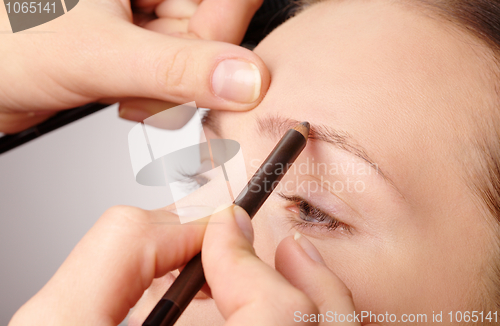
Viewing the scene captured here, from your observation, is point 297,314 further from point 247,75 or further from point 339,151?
point 247,75

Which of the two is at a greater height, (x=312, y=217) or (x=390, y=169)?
(x=390, y=169)

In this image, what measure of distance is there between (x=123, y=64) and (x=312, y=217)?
1.64 feet

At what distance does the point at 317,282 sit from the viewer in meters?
0.41

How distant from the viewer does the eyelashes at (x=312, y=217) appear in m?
0.61

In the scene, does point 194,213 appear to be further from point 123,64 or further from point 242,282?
point 123,64

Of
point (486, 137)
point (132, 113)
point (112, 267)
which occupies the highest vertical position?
point (486, 137)

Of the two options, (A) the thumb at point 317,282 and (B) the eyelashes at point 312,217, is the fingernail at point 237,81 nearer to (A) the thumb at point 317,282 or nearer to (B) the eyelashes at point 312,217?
(B) the eyelashes at point 312,217

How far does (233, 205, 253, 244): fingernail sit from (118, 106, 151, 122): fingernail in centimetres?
52

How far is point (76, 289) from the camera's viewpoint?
0.39 m

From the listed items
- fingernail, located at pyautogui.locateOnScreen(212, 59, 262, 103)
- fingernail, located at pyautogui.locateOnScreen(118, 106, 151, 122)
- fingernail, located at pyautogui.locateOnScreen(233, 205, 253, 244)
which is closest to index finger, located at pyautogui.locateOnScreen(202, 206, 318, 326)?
fingernail, located at pyautogui.locateOnScreen(233, 205, 253, 244)

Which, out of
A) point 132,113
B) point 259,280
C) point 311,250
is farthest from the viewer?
point 132,113

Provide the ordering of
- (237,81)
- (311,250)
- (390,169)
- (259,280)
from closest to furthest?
(259,280), (311,250), (390,169), (237,81)

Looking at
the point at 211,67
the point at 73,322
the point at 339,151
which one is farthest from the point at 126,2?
the point at 73,322

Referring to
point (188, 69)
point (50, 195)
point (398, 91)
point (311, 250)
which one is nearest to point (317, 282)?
point (311, 250)
